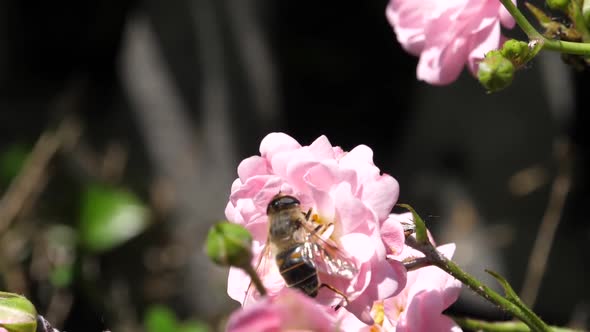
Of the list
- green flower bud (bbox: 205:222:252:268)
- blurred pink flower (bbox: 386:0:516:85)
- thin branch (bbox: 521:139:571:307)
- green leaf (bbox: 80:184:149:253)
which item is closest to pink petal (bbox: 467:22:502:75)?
blurred pink flower (bbox: 386:0:516:85)

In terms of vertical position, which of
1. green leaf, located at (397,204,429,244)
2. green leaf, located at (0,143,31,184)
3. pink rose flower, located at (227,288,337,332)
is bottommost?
green leaf, located at (0,143,31,184)

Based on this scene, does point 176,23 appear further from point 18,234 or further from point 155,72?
point 18,234

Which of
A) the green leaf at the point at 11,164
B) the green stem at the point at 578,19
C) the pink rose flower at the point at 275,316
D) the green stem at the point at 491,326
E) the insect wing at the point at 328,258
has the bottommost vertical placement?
the green leaf at the point at 11,164

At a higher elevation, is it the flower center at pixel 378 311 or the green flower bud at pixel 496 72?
the green flower bud at pixel 496 72

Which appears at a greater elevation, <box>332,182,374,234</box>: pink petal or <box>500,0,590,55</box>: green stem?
<box>500,0,590,55</box>: green stem

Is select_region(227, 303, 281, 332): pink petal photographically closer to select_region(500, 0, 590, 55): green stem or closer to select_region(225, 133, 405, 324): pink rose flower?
select_region(225, 133, 405, 324): pink rose flower

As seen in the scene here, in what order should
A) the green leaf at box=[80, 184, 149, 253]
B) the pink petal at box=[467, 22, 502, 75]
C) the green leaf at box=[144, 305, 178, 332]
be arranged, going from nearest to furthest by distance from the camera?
the pink petal at box=[467, 22, 502, 75] < the green leaf at box=[144, 305, 178, 332] < the green leaf at box=[80, 184, 149, 253]

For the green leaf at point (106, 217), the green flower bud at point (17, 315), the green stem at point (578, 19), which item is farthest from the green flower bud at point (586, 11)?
the green leaf at point (106, 217)

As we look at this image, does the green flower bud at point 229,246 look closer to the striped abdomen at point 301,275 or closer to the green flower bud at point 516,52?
the striped abdomen at point 301,275
